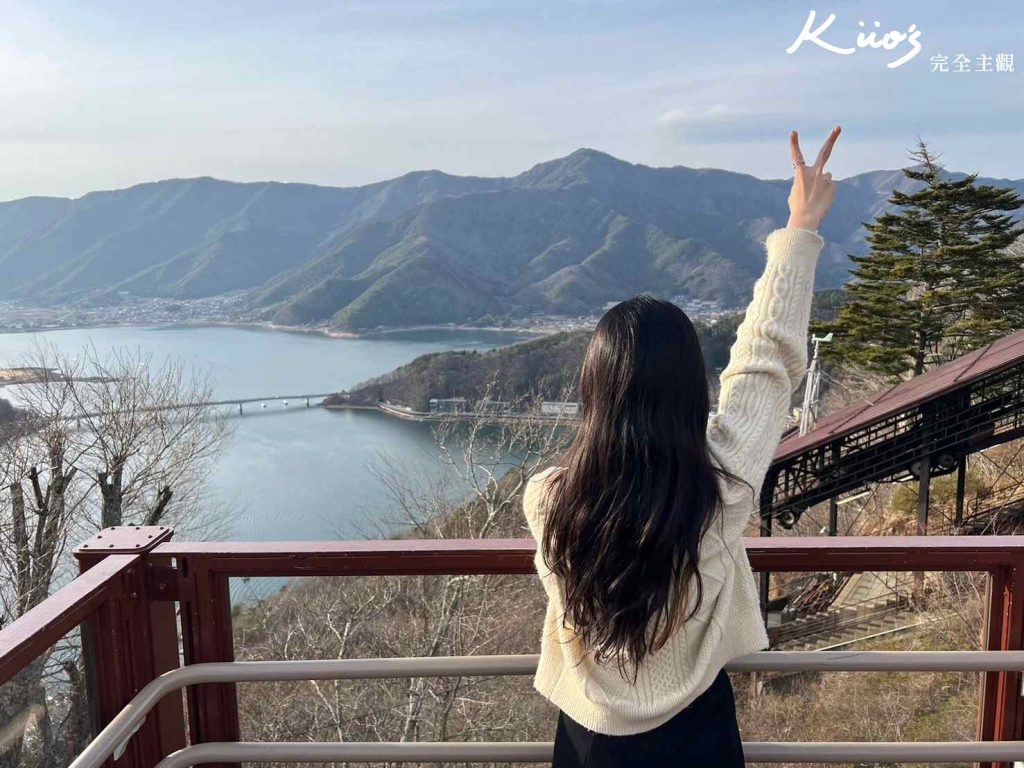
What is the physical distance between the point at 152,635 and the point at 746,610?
115cm

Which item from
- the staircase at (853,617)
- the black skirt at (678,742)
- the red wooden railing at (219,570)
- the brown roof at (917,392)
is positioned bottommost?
the staircase at (853,617)

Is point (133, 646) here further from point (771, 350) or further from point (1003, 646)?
point (1003, 646)

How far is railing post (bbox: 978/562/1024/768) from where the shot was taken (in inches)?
59.2

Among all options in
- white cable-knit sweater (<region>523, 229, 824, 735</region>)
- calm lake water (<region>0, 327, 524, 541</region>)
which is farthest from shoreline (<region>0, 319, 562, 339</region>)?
white cable-knit sweater (<region>523, 229, 824, 735</region>)

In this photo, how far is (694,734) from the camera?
1131 millimetres

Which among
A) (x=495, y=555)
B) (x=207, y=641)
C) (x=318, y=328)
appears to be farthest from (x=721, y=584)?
(x=318, y=328)

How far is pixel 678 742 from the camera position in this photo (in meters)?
1.12

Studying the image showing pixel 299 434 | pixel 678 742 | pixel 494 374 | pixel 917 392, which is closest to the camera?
pixel 678 742

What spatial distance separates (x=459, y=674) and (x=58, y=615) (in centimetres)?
71

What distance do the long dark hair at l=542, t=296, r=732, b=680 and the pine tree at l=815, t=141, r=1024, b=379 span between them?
19.5m

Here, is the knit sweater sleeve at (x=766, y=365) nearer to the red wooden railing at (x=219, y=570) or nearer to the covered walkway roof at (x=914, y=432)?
the red wooden railing at (x=219, y=570)

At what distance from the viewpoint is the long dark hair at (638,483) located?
0.99 m

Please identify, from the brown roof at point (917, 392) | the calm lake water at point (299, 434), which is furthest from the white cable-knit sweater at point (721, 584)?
the calm lake water at point (299, 434)

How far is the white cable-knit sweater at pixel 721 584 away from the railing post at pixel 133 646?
833 mm
